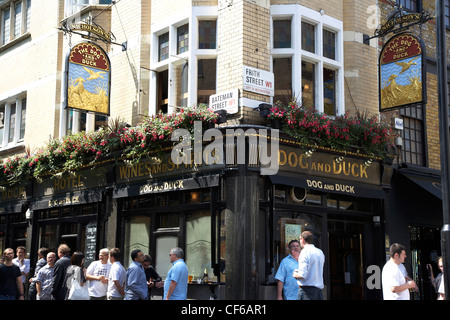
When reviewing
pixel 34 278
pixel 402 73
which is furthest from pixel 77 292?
pixel 402 73

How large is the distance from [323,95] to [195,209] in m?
3.96

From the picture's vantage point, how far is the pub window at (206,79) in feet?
41.3

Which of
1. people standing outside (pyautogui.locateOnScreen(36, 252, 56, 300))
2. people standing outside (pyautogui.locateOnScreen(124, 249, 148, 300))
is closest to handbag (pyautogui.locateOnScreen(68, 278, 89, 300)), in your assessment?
people standing outside (pyautogui.locateOnScreen(36, 252, 56, 300))

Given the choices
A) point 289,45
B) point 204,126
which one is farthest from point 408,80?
point 204,126

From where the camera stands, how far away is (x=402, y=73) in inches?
500

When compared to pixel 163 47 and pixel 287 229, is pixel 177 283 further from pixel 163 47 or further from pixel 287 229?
pixel 163 47

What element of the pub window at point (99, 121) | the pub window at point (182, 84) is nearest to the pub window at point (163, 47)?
the pub window at point (182, 84)

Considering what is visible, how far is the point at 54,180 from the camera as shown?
624 inches

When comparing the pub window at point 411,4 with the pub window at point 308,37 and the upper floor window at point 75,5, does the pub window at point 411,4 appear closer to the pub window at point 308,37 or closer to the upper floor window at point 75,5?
the pub window at point 308,37

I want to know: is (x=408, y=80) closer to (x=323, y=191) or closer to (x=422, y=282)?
(x=323, y=191)

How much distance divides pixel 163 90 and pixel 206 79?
1.50 m

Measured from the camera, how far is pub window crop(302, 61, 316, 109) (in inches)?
508

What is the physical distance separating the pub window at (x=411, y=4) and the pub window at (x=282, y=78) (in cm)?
474

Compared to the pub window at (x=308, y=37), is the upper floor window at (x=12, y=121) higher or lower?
lower
